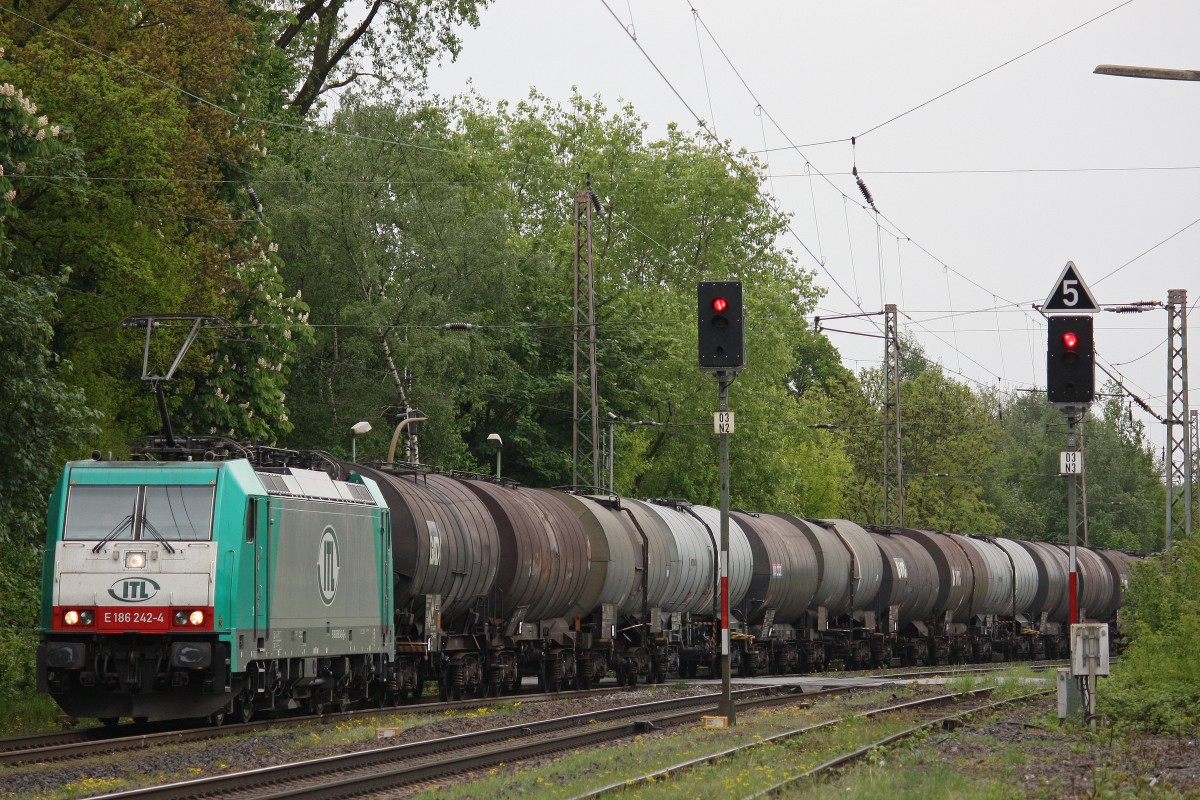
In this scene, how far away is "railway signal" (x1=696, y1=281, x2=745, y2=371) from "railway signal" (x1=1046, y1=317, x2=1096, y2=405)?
3.64 m

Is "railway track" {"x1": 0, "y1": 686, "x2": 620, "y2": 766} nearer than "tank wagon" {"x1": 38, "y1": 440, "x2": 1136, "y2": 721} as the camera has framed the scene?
Yes

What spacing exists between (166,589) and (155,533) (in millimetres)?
647

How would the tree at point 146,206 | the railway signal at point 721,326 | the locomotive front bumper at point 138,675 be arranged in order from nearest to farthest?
the locomotive front bumper at point 138,675 < the railway signal at point 721,326 < the tree at point 146,206

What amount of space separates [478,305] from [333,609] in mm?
32232

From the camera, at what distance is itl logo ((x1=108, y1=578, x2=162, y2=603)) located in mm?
17500

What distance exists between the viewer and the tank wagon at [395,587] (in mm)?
17516

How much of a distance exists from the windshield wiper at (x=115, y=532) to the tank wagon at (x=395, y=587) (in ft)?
0.08

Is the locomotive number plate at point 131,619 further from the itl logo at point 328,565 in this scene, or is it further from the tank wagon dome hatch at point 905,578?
the tank wagon dome hatch at point 905,578

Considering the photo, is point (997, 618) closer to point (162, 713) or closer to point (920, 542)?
point (920, 542)

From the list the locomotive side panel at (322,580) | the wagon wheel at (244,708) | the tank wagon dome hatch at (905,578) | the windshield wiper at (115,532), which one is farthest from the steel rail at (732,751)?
the tank wagon dome hatch at (905,578)

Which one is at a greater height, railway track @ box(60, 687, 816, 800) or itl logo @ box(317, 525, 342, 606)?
itl logo @ box(317, 525, 342, 606)

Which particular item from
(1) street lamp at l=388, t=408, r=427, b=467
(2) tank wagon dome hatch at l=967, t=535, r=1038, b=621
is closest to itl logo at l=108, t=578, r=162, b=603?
(1) street lamp at l=388, t=408, r=427, b=467

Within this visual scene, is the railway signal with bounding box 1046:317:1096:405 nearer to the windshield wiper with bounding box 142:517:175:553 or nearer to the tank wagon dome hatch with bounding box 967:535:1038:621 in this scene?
the windshield wiper with bounding box 142:517:175:553

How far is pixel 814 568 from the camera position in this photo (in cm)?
3803
